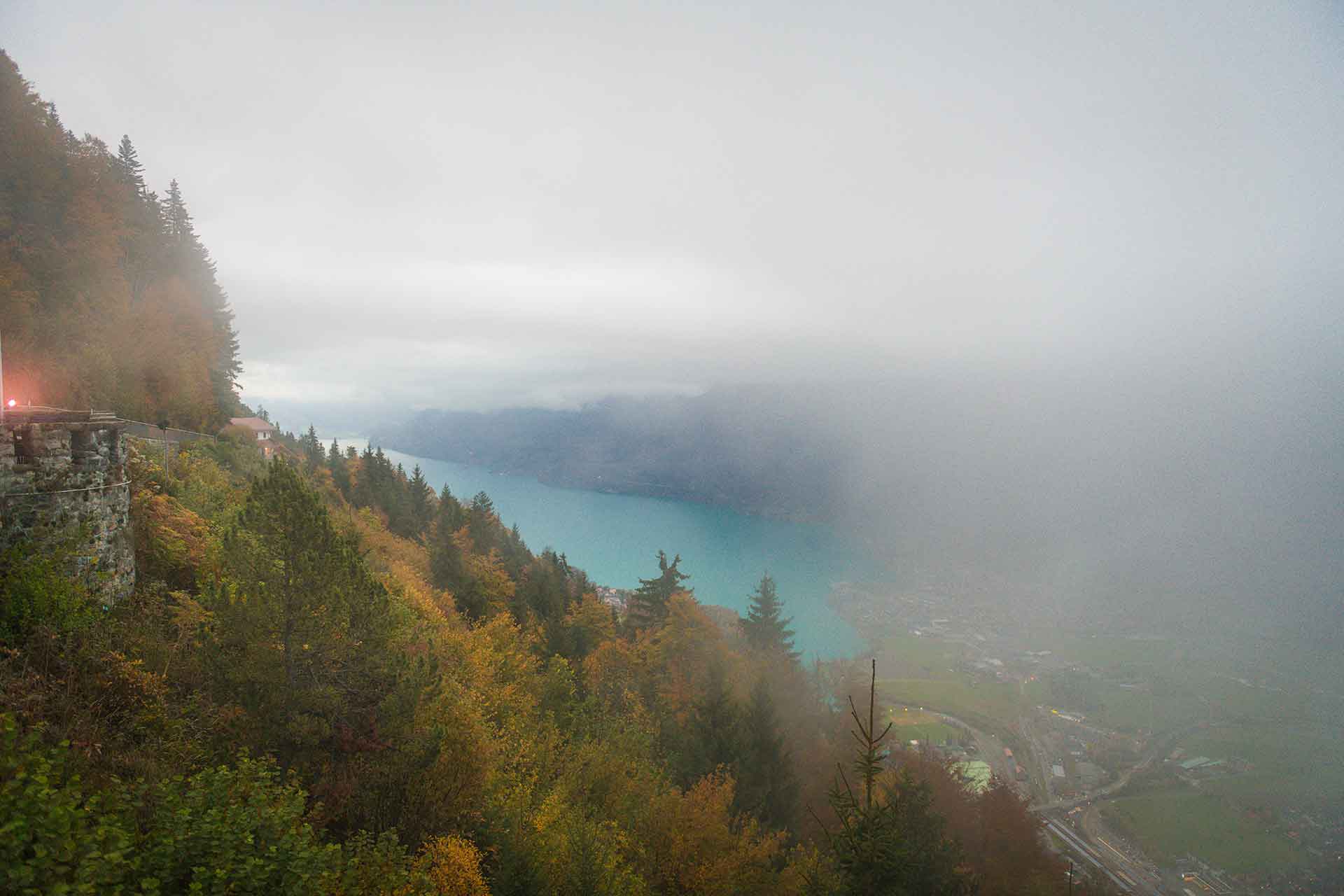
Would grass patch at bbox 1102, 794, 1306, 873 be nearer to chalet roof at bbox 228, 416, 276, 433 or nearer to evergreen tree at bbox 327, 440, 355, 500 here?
evergreen tree at bbox 327, 440, 355, 500

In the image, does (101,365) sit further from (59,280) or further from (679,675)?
(679,675)

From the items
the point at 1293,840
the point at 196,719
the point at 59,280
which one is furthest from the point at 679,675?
the point at 1293,840

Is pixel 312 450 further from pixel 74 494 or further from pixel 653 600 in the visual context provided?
pixel 74 494

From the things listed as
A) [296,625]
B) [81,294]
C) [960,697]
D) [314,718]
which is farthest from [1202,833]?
[81,294]

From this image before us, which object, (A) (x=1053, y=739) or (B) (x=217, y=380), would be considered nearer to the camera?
(B) (x=217, y=380)

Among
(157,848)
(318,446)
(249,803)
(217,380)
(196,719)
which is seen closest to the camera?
(157,848)

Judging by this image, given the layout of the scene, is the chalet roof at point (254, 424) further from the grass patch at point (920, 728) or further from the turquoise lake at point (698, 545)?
the grass patch at point (920, 728)
